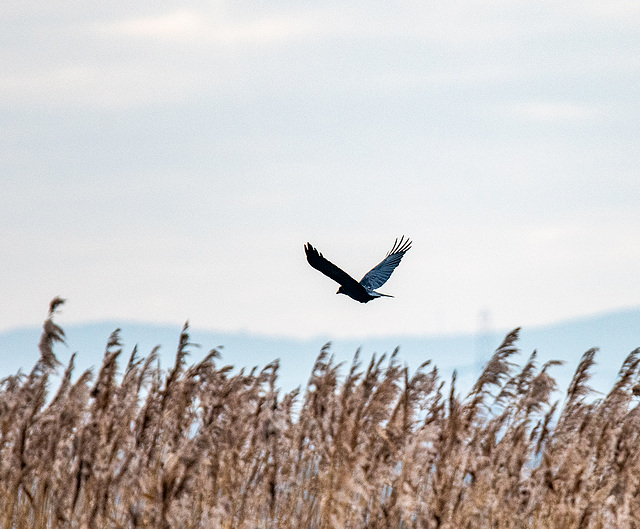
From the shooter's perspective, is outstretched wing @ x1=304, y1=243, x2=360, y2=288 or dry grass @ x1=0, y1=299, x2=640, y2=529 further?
outstretched wing @ x1=304, y1=243, x2=360, y2=288

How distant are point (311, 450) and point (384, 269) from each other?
8839 mm

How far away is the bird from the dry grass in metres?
4.26

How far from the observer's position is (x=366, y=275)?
47.0 feet

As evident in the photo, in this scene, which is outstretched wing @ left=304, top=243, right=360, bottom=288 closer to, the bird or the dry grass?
the bird

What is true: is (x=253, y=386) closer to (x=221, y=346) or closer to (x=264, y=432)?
(x=221, y=346)

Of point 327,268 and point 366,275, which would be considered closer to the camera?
point 327,268

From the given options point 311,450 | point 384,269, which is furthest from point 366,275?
point 311,450

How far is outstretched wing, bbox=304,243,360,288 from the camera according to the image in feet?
35.5

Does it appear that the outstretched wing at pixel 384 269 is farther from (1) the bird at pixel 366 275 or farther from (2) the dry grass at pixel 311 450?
(2) the dry grass at pixel 311 450

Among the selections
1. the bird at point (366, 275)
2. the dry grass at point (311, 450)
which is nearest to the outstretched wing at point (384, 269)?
the bird at point (366, 275)

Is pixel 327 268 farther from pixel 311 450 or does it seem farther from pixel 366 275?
pixel 311 450

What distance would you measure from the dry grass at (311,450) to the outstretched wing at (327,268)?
418 centimetres

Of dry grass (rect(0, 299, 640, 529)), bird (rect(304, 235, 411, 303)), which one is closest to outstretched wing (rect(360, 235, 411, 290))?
bird (rect(304, 235, 411, 303))

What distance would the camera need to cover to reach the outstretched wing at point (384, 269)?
1429cm
